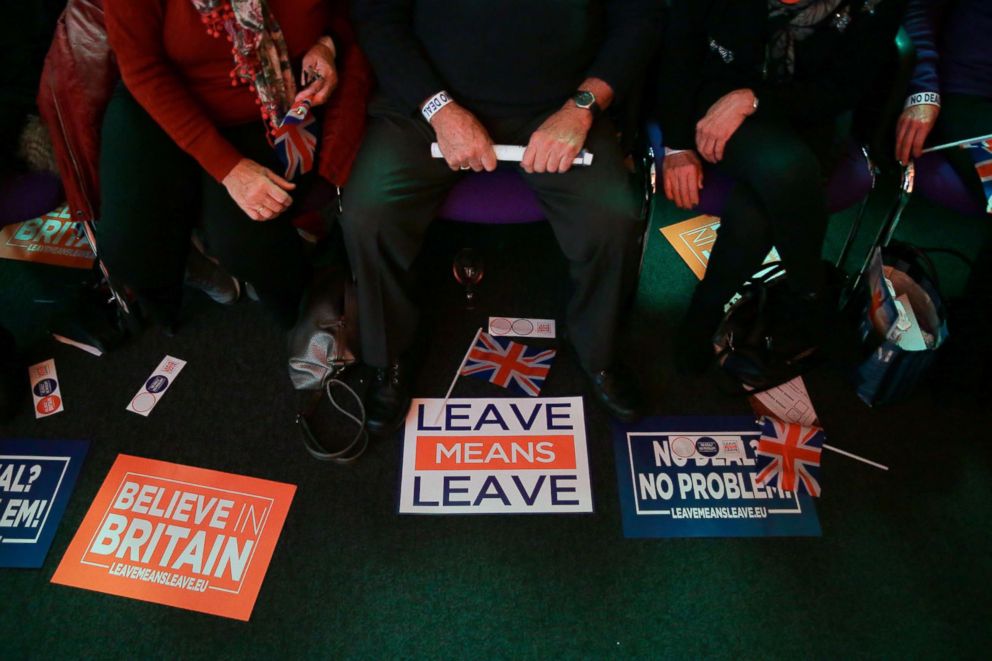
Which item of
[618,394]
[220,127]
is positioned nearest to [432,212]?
[220,127]

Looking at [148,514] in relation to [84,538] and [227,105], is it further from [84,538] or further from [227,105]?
[227,105]

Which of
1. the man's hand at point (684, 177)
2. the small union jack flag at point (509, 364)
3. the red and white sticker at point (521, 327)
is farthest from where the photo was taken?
the red and white sticker at point (521, 327)

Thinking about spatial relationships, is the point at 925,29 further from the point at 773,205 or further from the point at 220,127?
the point at 220,127

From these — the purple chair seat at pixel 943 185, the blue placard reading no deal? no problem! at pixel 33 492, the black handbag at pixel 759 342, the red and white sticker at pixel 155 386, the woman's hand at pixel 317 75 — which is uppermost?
the woman's hand at pixel 317 75

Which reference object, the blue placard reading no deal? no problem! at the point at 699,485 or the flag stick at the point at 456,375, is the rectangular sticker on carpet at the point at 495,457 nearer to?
the flag stick at the point at 456,375

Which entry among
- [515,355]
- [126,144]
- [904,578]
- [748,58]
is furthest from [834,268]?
[126,144]

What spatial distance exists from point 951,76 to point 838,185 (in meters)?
0.55

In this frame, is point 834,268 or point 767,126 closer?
point 767,126

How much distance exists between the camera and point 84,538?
61.8 inches

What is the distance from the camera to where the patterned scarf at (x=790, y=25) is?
152cm

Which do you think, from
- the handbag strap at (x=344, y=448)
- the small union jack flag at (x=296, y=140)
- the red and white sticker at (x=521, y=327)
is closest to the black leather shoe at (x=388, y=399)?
the handbag strap at (x=344, y=448)

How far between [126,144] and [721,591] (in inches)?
70.1

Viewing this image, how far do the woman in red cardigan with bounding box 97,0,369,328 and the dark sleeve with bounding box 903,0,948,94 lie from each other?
150 centimetres

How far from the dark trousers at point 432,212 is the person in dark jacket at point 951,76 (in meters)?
0.79
